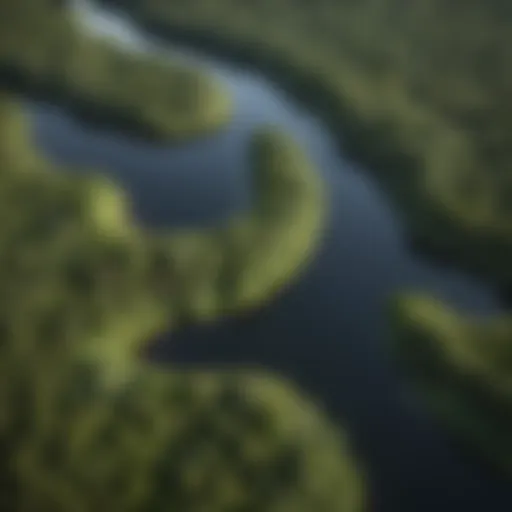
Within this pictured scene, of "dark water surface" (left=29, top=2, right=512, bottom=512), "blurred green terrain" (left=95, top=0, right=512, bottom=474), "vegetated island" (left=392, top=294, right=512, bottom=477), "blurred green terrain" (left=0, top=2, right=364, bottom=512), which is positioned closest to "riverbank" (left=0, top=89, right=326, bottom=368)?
"blurred green terrain" (left=0, top=2, right=364, bottom=512)

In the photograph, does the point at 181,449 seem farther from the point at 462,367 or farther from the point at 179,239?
the point at 179,239

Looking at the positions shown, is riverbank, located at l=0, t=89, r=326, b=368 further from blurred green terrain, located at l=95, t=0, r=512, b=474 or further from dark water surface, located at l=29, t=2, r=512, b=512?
blurred green terrain, located at l=95, t=0, r=512, b=474

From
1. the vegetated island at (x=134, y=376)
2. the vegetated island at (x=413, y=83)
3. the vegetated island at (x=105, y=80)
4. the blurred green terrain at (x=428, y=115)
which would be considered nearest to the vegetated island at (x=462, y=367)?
the blurred green terrain at (x=428, y=115)

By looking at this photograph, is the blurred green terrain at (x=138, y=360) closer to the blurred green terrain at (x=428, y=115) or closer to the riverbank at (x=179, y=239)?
the riverbank at (x=179, y=239)

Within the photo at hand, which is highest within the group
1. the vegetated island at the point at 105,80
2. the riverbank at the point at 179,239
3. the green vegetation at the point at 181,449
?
the vegetated island at the point at 105,80

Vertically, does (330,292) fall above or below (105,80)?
below

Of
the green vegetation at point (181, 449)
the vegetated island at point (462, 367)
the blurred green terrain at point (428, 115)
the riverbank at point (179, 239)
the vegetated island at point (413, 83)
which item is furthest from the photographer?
the vegetated island at point (413, 83)

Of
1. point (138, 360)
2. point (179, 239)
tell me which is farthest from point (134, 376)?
point (179, 239)
